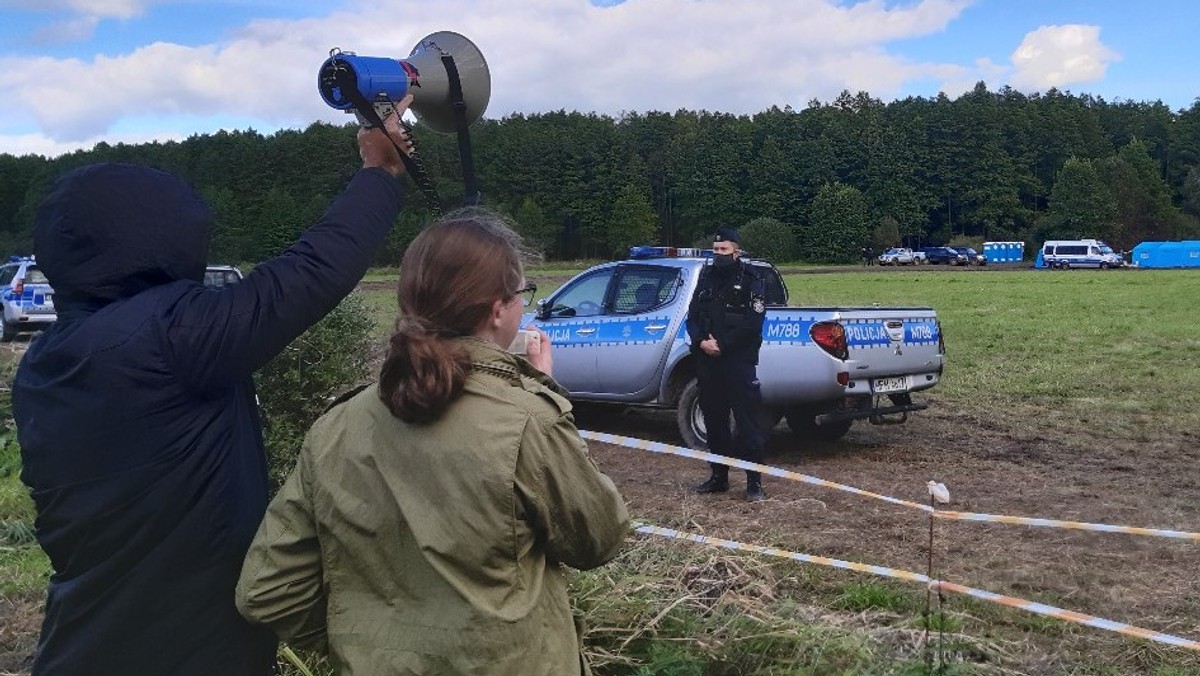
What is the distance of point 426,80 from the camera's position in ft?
8.49

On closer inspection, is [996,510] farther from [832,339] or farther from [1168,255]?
[1168,255]

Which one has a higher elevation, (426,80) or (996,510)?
(426,80)

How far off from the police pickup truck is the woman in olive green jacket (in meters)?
6.90

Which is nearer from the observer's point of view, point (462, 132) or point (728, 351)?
point (462, 132)

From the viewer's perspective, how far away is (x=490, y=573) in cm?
175

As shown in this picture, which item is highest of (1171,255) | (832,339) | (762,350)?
(832,339)

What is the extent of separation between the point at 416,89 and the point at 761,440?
5.29 m

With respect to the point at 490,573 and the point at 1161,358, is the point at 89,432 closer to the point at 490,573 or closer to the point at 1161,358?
the point at 490,573

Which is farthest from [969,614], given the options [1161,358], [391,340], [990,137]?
[990,137]

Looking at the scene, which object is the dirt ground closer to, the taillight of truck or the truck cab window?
the taillight of truck

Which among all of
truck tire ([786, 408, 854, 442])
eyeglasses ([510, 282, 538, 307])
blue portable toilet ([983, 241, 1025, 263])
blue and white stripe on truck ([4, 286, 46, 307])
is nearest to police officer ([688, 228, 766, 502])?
truck tire ([786, 408, 854, 442])

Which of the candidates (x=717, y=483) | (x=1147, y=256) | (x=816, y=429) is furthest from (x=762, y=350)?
(x=1147, y=256)

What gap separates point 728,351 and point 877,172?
10277cm

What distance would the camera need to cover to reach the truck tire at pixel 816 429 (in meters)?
9.76
